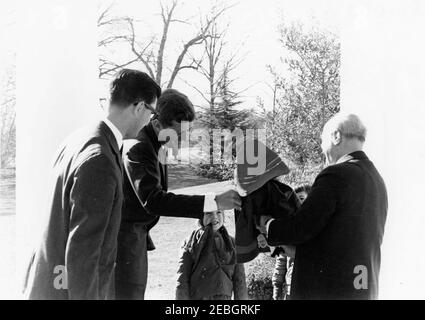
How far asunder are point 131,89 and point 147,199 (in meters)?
0.64

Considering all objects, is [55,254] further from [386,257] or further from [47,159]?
[386,257]

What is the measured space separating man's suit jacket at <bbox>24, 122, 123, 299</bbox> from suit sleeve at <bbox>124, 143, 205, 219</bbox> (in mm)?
603

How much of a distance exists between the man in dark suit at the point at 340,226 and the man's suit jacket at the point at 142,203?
0.52m

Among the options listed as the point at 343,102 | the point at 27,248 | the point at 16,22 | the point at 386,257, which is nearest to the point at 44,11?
the point at 16,22

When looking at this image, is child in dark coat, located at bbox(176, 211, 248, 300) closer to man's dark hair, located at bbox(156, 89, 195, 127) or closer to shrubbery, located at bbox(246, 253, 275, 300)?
shrubbery, located at bbox(246, 253, 275, 300)

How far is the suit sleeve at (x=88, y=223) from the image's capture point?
Answer: 2098 millimetres

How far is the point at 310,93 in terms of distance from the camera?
353 cm

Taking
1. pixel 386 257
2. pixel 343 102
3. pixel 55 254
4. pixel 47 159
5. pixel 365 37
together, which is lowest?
pixel 386 257

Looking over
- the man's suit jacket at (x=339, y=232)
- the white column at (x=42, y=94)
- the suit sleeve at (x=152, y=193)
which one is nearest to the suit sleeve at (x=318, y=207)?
the man's suit jacket at (x=339, y=232)

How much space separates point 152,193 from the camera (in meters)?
2.92

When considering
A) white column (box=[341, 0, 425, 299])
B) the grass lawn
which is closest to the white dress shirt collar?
the grass lawn

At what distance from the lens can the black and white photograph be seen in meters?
2.76

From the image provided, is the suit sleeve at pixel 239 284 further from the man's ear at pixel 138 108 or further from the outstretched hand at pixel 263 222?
the man's ear at pixel 138 108
